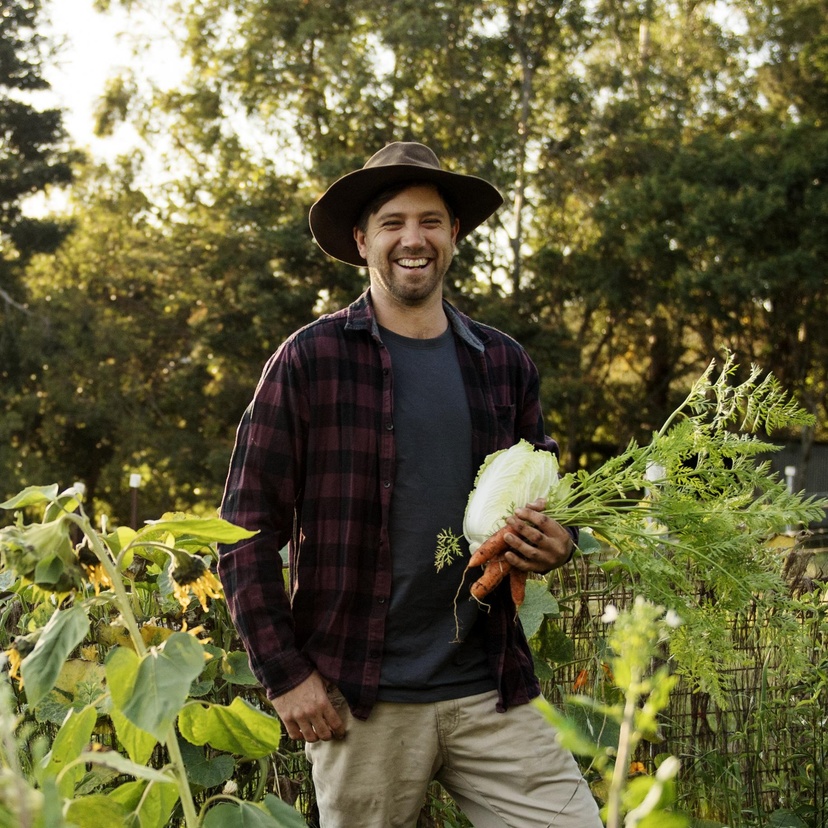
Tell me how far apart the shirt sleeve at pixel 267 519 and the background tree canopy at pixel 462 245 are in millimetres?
21418

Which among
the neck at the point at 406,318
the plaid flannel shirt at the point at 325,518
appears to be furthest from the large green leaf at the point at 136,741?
the neck at the point at 406,318

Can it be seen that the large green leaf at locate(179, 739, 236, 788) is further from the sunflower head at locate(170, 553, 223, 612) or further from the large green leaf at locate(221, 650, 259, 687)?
the sunflower head at locate(170, 553, 223, 612)

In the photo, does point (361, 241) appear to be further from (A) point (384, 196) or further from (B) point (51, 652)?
(B) point (51, 652)

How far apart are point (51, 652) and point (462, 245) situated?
23.8 metres

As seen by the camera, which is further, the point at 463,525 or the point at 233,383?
the point at 233,383

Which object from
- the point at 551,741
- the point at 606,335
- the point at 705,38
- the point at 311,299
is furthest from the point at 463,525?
the point at 705,38

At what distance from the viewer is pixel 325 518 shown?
2684 millimetres

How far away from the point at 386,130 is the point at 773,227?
29.0 feet

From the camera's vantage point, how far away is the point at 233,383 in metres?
25.7

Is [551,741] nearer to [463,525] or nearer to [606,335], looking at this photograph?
[463,525]

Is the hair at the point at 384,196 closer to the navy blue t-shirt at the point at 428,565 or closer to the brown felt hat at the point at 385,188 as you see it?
the brown felt hat at the point at 385,188

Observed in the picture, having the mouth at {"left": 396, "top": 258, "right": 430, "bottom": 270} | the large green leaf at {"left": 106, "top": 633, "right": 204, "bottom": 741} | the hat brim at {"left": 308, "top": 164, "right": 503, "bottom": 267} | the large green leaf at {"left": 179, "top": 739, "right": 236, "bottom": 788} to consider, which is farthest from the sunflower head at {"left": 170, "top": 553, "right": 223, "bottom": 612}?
the hat brim at {"left": 308, "top": 164, "right": 503, "bottom": 267}

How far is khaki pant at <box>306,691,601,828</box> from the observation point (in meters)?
2.61

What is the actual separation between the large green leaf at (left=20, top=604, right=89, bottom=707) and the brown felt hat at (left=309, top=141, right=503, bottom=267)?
5.66 ft
